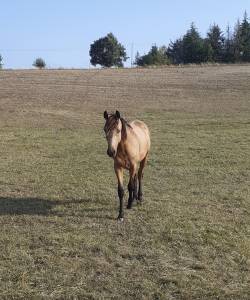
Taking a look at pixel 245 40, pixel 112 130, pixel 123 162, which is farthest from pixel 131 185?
pixel 245 40

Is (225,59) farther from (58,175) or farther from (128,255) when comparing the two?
(128,255)

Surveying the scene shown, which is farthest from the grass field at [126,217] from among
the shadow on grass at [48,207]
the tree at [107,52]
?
the tree at [107,52]

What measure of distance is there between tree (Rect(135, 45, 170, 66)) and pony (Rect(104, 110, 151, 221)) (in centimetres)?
6687

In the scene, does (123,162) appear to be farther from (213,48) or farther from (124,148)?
(213,48)

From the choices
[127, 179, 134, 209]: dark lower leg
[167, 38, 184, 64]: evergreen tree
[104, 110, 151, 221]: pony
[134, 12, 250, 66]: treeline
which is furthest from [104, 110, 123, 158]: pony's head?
[167, 38, 184, 64]: evergreen tree

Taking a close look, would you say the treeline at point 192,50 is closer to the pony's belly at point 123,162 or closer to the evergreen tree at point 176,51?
the evergreen tree at point 176,51

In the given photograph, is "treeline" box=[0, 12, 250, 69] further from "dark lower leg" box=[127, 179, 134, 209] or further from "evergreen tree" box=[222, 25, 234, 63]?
"dark lower leg" box=[127, 179, 134, 209]

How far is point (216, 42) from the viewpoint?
256 feet

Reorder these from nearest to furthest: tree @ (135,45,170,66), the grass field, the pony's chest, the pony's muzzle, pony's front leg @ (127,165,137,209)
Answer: the grass field
the pony's muzzle
the pony's chest
pony's front leg @ (127,165,137,209)
tree @ (135,45,170,66)

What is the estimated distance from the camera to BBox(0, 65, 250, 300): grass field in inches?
223

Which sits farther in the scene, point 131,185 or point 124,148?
point 131,185

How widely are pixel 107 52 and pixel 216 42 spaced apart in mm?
16860

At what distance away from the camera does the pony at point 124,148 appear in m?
7.69

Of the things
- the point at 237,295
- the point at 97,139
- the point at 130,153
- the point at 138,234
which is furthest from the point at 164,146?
the point at 237,295
